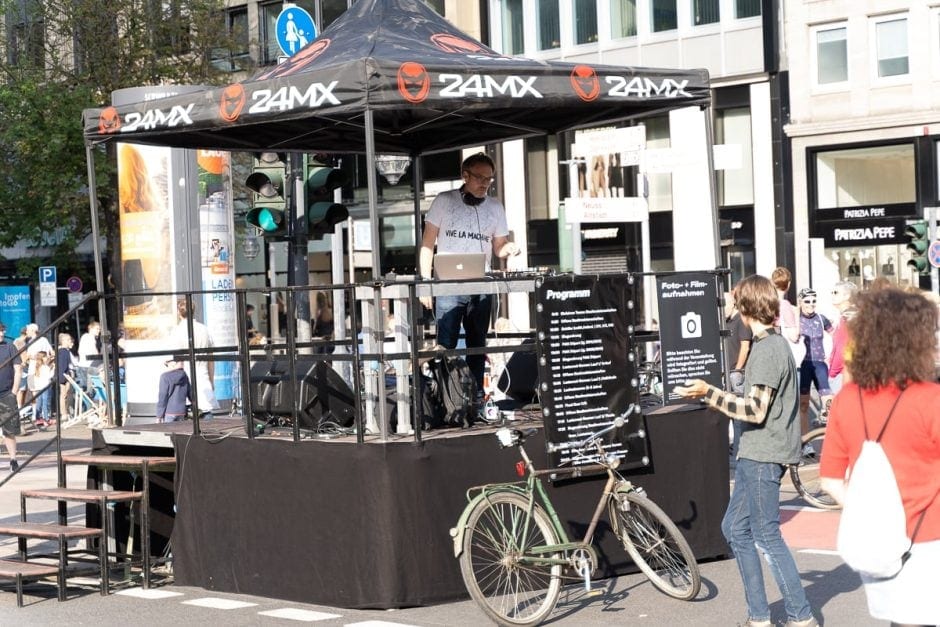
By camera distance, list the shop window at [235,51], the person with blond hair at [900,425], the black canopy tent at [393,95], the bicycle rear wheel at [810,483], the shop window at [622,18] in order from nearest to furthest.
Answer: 1. the person with blond hair at [900,425]
2. the black canopy tent at [393,95]
3. the bicycle rear wheel at [810,483]
4. the shop window at [235,51]
5. the shop window at [622,18]

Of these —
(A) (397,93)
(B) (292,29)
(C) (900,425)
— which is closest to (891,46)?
(B) (292,29)

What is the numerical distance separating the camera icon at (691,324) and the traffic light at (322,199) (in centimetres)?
455

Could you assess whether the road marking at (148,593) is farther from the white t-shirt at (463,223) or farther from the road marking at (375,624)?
the white t-shirt at (463,223)

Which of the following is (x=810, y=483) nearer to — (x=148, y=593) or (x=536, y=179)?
(x=148, y=593)

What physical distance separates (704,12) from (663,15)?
116cm

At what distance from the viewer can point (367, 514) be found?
845 centimetres

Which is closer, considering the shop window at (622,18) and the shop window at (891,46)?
the shop window at (891,46)

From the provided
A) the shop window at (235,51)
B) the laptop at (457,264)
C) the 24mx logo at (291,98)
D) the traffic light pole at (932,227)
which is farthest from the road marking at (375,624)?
the shop window at (235,51)

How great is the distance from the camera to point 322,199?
13.4m

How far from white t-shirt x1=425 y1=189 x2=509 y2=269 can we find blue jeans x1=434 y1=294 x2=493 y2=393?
0.37 meters

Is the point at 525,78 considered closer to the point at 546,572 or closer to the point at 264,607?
the point at 546,572

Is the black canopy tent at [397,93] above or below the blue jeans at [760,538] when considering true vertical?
above

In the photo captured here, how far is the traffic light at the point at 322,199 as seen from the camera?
13.3 metres

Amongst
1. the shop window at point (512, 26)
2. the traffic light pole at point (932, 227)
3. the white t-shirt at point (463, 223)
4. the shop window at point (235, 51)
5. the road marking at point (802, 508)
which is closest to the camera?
the white t-shirt at point (463, 223)
